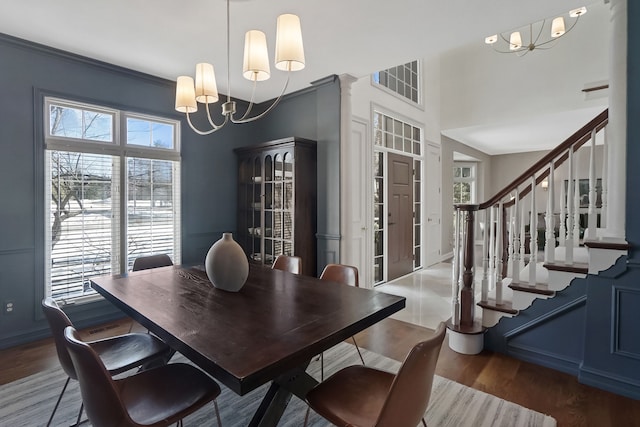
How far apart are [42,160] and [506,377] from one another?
4.31m

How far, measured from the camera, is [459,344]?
8.95ft

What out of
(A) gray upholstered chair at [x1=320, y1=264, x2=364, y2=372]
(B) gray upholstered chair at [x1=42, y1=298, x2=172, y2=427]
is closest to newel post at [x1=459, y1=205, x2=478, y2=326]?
(A) gray upholstered chair at [x1=320, y1=264, x2=364, y2=372]

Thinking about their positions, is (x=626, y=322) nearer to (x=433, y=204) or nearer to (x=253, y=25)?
(x=253, y=25)

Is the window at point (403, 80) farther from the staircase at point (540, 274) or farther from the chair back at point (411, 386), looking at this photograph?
the chair back at point (411, 386)

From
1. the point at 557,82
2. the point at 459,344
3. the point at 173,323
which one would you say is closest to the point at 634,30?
the point at 459,344

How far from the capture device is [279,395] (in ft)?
4.85

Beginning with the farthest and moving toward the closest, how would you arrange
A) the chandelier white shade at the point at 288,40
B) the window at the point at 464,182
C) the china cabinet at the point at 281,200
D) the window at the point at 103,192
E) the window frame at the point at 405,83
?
the window at the point at 464,182 < the window frame at the point at 405,83 < the china cabinet at the point at 281,200 < the window at the point at 103,192 < the chandelier white shade at the point at 288,40

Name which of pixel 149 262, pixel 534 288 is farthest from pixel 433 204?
pixel 149 262

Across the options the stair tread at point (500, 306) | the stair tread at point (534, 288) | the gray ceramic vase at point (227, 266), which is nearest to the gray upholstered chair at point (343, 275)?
the gray ceramic vase at point (227, 266)

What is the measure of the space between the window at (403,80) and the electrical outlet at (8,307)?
15.5 feet

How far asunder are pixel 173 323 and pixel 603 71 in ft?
20.5

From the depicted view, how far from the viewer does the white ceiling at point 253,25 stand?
7.41 feet

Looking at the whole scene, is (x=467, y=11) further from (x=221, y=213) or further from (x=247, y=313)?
(x=221, y=213)

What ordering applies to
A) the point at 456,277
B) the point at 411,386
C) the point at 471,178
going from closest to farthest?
1. the point at 411,386
2. the point at 456,277
3. the point at 471,178
